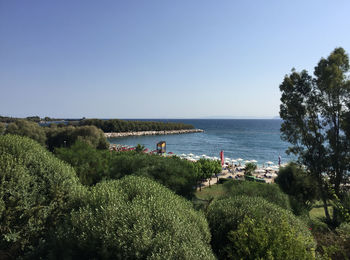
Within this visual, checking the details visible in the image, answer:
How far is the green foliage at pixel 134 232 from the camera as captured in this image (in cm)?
643

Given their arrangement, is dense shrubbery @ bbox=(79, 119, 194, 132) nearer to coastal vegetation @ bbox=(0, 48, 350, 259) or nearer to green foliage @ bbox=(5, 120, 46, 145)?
green foliage @ bbox=(5, 120, 46, 145)

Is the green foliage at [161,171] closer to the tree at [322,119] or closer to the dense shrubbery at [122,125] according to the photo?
the tree at [322,119]

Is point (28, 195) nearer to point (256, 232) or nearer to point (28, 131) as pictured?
point (256, 232)

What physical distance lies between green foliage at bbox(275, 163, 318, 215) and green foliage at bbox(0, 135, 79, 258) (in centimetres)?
1705

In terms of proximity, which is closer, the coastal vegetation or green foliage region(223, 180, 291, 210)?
the coastal vegetation

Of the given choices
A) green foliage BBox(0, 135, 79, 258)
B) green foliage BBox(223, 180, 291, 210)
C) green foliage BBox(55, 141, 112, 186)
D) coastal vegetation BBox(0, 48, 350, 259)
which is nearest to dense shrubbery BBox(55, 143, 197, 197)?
green foliage BBox(55, 141, 112, 186)

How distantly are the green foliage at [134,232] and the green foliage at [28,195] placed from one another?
2041 millimetres

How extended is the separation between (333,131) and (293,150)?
305cm

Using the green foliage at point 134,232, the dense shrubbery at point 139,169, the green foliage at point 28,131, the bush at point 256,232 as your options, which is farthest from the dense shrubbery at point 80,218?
the green foliage at point 28,131

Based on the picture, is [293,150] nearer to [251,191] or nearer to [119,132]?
[251,191]

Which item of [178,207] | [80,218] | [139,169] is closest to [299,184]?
[139,169]

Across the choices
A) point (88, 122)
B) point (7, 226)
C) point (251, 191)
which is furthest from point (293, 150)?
point (88, 122)

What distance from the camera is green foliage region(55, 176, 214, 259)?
253 inches

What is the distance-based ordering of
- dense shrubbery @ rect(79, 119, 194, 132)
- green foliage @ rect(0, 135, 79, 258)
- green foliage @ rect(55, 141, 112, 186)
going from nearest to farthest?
green foliage @ rect(0, 135, 79, 258) → green foliage @ rect(55, 141, 112, 186) → dense shrubbery @ rect(79, 119, 194, 132)
